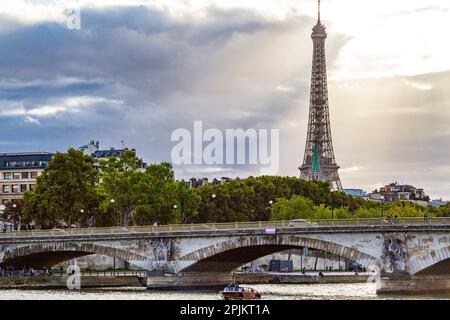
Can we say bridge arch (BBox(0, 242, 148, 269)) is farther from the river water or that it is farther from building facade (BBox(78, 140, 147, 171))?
building facade (BBox(78, 140, 147, 171))

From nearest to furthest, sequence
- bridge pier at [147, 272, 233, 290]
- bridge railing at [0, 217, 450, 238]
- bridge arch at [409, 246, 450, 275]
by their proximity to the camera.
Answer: bridge arch at [409, 246, 450, 275] → bridge railing at [0, 217, 450, 238] → bridge pier at [147, 272, 233, 290]

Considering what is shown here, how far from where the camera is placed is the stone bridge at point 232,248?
256 feet

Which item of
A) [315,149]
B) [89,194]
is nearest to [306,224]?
[89,194]

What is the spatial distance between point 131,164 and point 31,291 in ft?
114

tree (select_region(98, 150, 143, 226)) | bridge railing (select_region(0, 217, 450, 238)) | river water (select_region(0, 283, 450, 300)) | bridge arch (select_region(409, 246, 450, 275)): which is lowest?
river water (select_region(0, 283, 450, 300))

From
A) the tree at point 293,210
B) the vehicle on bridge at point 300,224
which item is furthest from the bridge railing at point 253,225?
the tree at point 293,210

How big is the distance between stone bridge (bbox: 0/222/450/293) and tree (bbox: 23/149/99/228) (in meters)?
11.0

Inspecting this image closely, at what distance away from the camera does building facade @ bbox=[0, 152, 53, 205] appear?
153 meters

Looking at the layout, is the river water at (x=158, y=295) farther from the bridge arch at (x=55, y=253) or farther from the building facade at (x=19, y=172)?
the building facade at (x=19, y=172)

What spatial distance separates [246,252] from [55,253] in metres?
19.6

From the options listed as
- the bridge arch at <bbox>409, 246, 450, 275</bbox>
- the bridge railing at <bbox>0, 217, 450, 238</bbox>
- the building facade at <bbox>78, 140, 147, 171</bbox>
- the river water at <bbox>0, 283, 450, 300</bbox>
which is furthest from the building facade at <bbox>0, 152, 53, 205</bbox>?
the bridge arch at <bbox>409, 246, 450, 275</bbox>

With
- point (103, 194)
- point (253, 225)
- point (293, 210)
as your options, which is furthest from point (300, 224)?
point (293, 210)

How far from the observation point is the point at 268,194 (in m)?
146

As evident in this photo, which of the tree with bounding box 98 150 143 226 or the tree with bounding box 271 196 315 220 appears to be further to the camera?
the tree with bounding box 271 196 315 220
